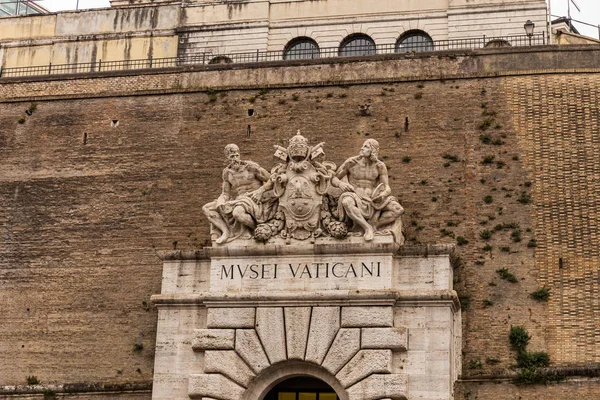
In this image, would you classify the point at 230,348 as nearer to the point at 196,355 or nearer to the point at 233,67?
the point at 196,355

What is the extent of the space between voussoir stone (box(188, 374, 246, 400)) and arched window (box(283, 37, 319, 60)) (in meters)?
13.6

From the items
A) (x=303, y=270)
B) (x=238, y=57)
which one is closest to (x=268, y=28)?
(x=238, y=57)

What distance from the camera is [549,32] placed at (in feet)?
108

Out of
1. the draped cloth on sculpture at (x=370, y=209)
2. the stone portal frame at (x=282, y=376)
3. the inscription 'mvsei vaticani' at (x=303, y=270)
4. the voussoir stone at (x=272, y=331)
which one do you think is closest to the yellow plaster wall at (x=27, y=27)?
the inscription 'mvsei vaticani' at (x=303, y=270)

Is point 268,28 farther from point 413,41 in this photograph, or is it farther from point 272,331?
point 272,331

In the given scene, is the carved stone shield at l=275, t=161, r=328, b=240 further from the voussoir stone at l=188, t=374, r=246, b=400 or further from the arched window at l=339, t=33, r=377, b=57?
the arched window at l=339, t=33, r=377, b=57

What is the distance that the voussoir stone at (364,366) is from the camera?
2244 cm

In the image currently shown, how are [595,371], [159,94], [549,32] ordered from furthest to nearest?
[549,32] < [159,94] < [595,371]

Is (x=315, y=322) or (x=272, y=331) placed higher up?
(x=315, y=322)

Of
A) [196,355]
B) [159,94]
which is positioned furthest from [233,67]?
[196,355]

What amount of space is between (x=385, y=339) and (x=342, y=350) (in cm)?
74

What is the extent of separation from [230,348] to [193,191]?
173 inches

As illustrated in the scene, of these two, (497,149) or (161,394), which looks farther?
(497,149)

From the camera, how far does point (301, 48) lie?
35.2 m
